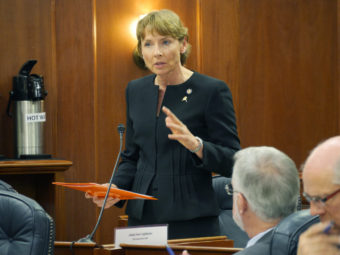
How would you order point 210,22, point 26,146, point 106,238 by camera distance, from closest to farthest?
point 26,146
point 106,238
point 210,22

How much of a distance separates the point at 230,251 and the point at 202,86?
741mm

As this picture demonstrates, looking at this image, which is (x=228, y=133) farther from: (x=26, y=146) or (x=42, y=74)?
(x=42, y=74)

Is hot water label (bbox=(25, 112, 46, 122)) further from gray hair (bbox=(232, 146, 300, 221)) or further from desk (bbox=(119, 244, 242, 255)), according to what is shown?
gray hair (bbox=(232, 146, 300, 221))

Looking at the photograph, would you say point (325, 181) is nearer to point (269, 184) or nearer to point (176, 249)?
point (269, 184)

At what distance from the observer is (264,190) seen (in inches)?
65.6

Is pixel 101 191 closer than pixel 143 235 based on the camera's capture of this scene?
No

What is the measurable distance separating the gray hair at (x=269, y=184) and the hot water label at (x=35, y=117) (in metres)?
2.53

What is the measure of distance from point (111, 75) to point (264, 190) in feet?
10.2

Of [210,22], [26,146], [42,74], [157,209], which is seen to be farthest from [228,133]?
[210,22]

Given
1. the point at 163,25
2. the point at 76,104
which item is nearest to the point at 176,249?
the point at 163,25

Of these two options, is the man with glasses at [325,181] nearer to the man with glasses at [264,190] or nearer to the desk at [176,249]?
the man with glasses at [264,190]

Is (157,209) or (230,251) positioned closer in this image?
(230,251)

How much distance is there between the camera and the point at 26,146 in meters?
4.01

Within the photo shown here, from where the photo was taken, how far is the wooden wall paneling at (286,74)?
5.16 metres
